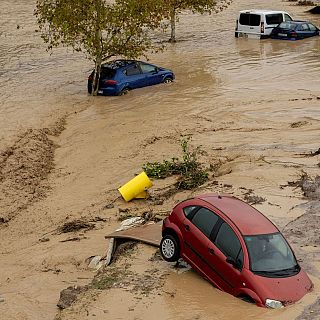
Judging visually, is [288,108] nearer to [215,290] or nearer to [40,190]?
[40,190]

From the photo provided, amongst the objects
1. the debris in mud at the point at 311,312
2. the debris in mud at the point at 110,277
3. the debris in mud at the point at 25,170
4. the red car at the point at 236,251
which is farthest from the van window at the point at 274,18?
the debris in mud at the point at 311,312

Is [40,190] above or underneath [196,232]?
underneath

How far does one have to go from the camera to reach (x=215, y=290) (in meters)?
10.6

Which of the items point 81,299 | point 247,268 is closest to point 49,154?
point 81,299

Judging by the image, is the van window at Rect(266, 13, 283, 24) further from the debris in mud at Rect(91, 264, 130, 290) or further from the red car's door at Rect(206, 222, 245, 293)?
the red car's door at Rect(206, 222, 245, 293)

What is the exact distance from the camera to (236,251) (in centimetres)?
1043

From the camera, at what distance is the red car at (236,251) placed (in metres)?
10.1

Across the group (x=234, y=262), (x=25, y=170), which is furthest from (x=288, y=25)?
(x=234, y=262)

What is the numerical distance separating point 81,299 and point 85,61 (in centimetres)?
2188

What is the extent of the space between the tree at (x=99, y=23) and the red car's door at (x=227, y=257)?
15.2 m

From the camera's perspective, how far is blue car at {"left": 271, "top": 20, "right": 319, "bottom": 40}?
1351 inches

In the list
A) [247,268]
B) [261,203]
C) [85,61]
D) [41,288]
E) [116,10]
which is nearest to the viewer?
→ [247,268]

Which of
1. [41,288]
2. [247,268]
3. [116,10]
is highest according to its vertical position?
[116,10]

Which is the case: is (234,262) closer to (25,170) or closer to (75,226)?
(75,226)
